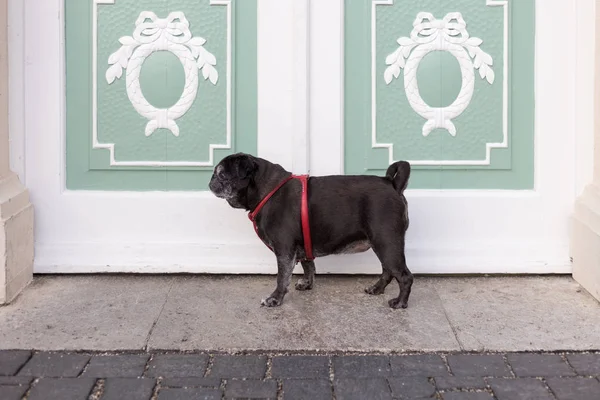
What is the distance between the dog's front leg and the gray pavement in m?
0.05

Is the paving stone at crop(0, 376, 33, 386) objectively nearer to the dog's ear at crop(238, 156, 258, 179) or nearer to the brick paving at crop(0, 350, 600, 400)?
the brick paving at crop(0, 350, 600, 400)

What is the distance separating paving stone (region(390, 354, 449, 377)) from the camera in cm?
326

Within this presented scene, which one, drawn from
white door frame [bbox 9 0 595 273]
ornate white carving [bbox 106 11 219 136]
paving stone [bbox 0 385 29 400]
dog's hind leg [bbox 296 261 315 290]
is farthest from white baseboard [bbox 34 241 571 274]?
paving stone [bbox 0 385 29 400]

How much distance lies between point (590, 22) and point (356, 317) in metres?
2.29

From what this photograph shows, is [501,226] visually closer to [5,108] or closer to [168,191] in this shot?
[168,191]

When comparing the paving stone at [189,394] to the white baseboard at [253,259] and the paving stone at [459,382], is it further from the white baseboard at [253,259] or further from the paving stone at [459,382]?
the white baseboard at [253,259]

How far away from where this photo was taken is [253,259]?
15.2ft

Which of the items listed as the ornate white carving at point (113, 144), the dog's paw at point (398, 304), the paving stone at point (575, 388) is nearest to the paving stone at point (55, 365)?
the ornate white carving at point (113, 144)

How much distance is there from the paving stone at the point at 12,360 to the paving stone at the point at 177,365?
0.58 metres

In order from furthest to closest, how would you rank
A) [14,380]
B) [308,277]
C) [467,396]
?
[308,277]
[14,380]
[467,396]

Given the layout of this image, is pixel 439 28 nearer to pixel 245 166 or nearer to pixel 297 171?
pixel 297 171

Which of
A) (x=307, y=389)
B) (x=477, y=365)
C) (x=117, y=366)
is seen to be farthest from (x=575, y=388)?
(x=117, y=366)

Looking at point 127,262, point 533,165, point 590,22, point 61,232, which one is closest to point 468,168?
point 533,165

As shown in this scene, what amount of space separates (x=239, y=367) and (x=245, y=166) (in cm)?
114
